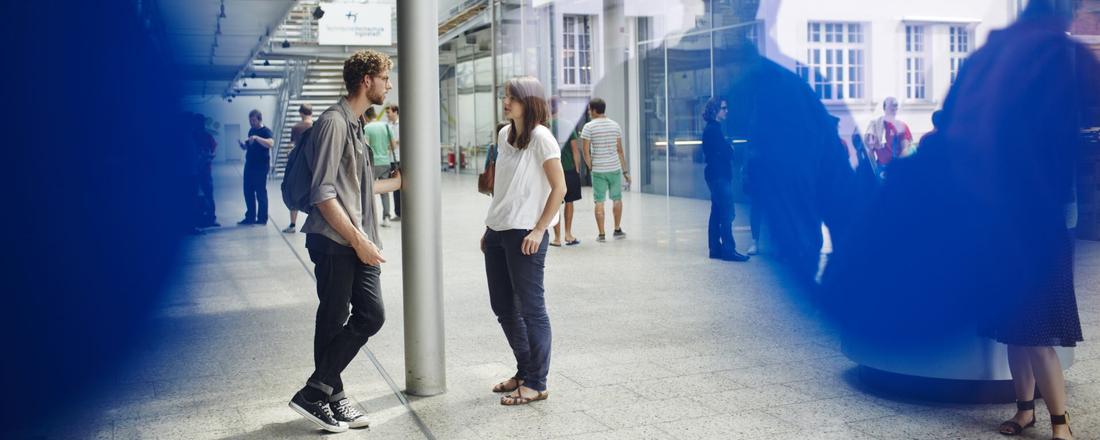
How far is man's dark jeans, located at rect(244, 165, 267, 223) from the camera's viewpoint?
12.7 meters

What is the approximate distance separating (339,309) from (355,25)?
627 inches

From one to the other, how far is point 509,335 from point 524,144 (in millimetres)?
818

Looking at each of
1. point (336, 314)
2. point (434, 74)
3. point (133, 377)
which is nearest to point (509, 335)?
point (336, 314)

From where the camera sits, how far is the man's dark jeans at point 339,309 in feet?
11.4

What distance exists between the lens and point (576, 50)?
1748cm

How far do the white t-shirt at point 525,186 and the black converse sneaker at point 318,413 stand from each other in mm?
938

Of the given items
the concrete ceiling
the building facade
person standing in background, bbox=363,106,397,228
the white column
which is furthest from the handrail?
the white column

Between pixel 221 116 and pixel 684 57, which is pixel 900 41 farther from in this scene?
pixel 221 116

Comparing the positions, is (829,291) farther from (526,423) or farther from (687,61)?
(687,61)

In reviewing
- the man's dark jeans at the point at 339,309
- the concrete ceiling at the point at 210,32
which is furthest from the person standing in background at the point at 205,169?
the man's dark jeans at the point at 339,309

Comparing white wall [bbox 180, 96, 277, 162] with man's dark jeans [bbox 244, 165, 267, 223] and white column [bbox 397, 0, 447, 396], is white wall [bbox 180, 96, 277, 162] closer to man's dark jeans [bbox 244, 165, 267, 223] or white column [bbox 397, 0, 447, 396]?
man's dark jeans [bbox 244, 165, 267, 223]

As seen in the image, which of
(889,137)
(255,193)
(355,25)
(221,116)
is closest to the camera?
(889,137)

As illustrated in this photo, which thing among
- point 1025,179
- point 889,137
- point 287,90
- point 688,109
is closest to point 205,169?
point 688,109

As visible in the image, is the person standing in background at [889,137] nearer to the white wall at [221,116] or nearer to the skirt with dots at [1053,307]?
the skirt with dots at [1053,307]
